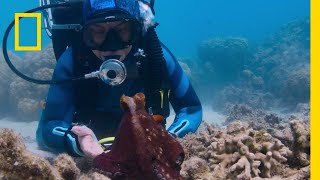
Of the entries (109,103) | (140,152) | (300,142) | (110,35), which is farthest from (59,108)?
(300,142)

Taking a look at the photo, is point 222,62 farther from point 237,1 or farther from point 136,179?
point 237,1

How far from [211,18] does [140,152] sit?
85663 mm

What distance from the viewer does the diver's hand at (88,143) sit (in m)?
2.18

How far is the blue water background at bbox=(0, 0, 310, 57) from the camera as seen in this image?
72.3 m

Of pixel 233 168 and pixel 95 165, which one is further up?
pixel 95 165

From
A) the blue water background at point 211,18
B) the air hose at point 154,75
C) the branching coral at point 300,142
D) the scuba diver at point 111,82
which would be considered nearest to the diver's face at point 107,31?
the scuba diver at point 111,82

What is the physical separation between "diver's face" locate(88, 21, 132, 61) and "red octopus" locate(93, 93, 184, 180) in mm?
2270

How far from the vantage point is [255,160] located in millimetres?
2150

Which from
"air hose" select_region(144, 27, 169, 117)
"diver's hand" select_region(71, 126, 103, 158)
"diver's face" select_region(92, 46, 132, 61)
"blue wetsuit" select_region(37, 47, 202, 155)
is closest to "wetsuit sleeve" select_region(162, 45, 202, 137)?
"blue wetsuit" select_region(37, 47, 202, 155)

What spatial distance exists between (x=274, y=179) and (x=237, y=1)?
5172 inches

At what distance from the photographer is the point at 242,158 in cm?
212

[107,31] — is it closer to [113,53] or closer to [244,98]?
[113,53]

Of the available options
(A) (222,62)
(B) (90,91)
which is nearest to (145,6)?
(B) (90,91)

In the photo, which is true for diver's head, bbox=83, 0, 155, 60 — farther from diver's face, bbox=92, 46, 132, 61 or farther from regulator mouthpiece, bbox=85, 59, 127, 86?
regulator mouthpiece, bbox=85, 59, 127, 86
